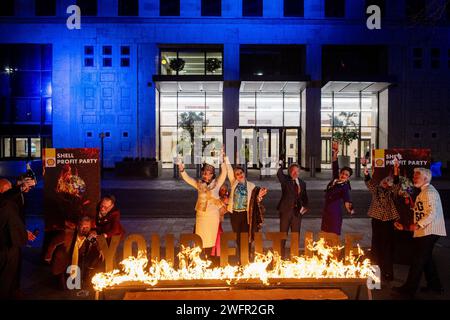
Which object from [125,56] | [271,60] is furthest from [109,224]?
[271,60]

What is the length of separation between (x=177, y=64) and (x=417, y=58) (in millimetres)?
17186

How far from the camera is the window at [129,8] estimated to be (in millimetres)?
28078

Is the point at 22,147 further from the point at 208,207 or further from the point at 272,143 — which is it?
the point at 208,207

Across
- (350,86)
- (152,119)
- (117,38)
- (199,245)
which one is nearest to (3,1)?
(117,38)

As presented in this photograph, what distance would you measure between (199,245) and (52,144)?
2541 centimetres

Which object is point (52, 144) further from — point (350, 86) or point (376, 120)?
point (376, 120)

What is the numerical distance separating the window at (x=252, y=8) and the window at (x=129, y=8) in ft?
24.6

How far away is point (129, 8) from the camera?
28125 millimetres

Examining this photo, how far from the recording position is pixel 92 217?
283 inches

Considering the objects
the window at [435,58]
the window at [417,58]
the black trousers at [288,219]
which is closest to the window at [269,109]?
the window at [417,58]

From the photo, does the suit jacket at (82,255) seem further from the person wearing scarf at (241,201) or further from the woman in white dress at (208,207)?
the person wearing scarf at (241,201)

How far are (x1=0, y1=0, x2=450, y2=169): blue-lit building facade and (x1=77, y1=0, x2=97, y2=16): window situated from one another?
2.8 inches
